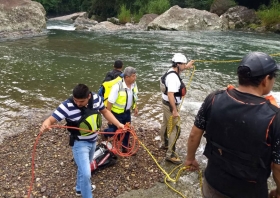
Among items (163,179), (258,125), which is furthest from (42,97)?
(258,125)

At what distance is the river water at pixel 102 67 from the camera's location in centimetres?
851

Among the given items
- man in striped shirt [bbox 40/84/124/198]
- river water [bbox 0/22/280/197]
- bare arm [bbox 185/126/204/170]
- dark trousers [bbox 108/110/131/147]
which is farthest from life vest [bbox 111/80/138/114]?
bare arm [bbox 185/126/204/170]

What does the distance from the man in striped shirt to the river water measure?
98.3 inches

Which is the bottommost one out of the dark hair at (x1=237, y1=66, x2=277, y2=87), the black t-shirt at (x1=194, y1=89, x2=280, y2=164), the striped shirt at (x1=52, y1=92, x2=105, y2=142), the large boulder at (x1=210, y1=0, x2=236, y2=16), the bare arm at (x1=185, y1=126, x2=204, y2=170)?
the striped shirt at (x1=52, y1=92, x2=105, y2=142)

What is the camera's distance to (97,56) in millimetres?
16438

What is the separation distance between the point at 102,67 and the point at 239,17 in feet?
75.9

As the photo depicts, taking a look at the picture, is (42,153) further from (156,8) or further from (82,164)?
(156,8)

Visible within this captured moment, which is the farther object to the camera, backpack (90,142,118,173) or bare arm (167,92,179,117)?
bare arm (167,92,179,117)

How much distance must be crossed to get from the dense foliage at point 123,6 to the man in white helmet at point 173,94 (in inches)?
1271

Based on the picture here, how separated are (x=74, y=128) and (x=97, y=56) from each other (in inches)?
502

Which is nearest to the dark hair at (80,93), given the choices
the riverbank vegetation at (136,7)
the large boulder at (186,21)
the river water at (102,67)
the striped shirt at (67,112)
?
the striped shirt at (67,112)

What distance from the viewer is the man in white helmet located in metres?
5.29

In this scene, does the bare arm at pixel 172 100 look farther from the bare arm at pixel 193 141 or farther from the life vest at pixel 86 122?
the bare arm at pixel 193 141

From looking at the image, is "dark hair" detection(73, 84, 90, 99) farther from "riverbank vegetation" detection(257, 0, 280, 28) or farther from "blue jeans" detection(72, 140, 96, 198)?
"riverbank vegetation" detection(257, 0, 280, 28)
